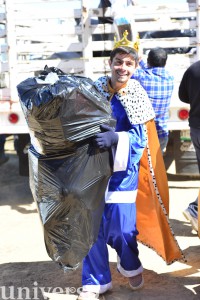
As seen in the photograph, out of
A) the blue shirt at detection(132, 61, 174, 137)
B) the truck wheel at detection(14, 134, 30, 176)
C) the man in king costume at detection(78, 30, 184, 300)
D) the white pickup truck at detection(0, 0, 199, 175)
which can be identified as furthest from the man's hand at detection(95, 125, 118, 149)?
the truck wheel at detection(14, 134, 30, 176)

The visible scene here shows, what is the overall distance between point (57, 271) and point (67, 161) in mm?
1373

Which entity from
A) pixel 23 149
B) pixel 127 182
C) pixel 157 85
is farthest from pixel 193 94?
pixel 23 149

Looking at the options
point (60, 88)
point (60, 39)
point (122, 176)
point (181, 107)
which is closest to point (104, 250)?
point (122, 176)

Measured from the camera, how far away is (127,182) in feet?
10.9

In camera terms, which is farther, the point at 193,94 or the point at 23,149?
the point at 23,149

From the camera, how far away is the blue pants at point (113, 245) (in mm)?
3320

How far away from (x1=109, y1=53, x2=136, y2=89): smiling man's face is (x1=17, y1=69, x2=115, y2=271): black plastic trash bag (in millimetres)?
350

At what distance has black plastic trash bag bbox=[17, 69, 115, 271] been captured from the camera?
9.21ft

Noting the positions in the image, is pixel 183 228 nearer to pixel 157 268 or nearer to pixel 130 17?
pixel 157 268

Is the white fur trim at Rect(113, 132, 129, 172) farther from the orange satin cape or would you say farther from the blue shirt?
the blue shirt

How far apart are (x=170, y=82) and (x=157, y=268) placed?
1827 mm

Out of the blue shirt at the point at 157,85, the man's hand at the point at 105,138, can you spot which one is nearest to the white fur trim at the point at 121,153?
the man's hand at the point at 105,138

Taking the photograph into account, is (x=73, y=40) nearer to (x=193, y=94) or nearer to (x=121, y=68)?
(x=193, y=94)

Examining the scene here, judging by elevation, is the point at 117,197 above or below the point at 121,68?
below
